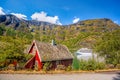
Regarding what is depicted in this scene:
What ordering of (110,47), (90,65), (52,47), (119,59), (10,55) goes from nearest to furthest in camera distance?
1. (90,65)
2. (10,55)
3. (119,59)
4. (110,47)
5. (52,47)

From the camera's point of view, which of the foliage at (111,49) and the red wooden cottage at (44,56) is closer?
the foliage at (111,49)

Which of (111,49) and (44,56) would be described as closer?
(111,49)

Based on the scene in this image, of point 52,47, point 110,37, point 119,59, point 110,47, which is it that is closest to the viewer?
point 119,59

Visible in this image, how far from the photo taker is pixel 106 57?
3250 centimetres

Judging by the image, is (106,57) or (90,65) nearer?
(90,65)

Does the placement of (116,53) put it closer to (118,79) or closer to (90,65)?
(90,65)

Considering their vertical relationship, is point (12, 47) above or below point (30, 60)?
above

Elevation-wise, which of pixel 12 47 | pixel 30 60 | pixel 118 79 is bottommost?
pixel 118 79

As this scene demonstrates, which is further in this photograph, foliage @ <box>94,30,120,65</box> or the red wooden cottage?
the red wooden cottage

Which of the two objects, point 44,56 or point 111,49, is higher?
point 111,49

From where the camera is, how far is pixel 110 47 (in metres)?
31.4

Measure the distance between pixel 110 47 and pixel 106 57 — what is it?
2.32 meters

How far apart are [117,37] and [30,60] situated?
16.9 metres

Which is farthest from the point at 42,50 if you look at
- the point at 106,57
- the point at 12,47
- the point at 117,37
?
the point at 117,37
